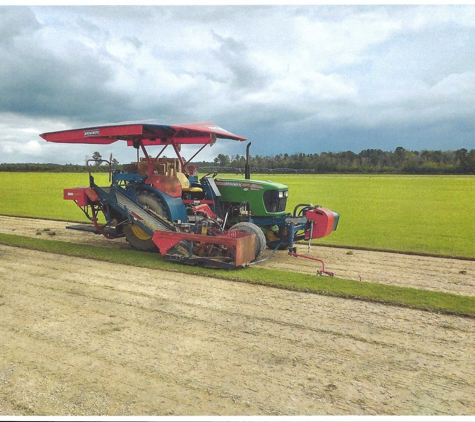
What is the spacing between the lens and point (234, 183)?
913 centimetres

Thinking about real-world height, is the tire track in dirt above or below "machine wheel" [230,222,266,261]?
→ below

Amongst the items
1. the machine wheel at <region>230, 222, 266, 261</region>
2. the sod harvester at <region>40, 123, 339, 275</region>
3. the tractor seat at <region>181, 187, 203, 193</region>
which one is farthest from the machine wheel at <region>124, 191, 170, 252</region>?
the machine wheel at <region>230, 222, 266, 261</region>

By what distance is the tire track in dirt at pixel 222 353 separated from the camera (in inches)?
131

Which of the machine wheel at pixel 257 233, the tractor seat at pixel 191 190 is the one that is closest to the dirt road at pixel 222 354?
the machine wheel at pixel 257 233

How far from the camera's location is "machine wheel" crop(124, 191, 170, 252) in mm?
8750

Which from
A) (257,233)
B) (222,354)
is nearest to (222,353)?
(222,354)

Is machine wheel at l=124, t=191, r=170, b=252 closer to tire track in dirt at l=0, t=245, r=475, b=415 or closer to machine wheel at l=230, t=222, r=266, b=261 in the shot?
machine wheel at l=230, t=222, r=266, b=261

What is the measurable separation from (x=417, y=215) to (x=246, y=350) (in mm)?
15778

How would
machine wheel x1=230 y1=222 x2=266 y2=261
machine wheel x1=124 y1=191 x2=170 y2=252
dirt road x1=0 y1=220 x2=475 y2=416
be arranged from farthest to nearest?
machine wheel x1=124 y1=191 x2=170 y2=252
machine wheel x1=230 y1=222 x2=266 y2=261
dirt road x1=0 y1=220 x2=475 y2=416

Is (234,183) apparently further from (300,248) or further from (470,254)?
(470,254)

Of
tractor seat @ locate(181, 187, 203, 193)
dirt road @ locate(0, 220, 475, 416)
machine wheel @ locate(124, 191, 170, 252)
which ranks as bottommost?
dirt road @ locate(0, 220, 475, 416)

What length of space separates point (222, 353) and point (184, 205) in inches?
195

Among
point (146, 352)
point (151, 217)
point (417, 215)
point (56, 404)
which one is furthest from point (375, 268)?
point (417, 215)

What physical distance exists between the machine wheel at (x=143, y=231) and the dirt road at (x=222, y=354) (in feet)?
8.43
